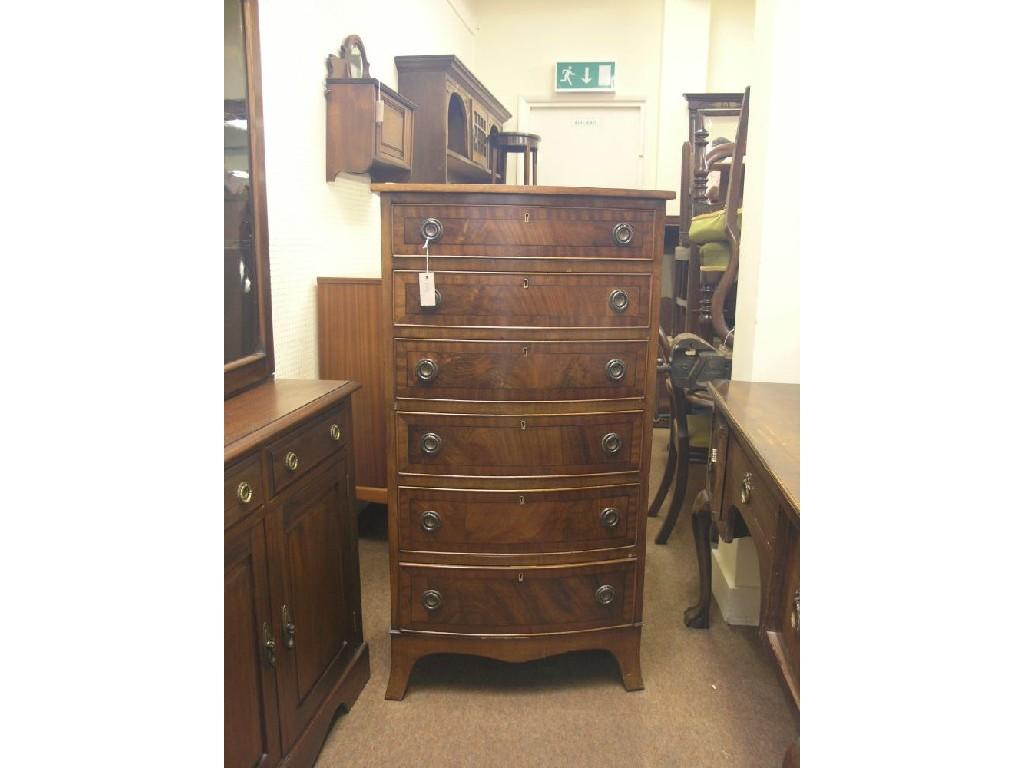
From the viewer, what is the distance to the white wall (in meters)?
2.42

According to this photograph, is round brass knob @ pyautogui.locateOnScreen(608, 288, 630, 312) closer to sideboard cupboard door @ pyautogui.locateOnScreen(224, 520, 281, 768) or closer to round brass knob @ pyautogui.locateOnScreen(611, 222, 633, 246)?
round brass knob @ pyautogui.locateOnScreen(611, 222, 633, 246)

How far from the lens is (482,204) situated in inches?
68.7

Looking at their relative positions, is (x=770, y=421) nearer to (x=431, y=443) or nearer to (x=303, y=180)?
(x=431, y=443)

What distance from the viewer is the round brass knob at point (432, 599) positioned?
194 centimetres

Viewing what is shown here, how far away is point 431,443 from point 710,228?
1661 millimetres

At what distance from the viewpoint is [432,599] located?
195cm

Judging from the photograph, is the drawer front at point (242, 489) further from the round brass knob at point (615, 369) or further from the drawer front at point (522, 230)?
the round brass knob at point (615, 369)

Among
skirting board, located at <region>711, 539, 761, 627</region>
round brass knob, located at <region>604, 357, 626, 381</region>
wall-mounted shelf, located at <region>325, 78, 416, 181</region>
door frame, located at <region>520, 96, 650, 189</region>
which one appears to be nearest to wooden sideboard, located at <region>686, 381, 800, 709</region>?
skirting board, located at <region>711, 539, 761, 627</region>

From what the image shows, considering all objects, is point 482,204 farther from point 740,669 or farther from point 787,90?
point 740,669

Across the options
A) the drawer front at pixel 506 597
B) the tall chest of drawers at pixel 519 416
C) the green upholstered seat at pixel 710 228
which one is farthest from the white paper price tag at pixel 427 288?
the green upholstered seat at pixel 710 228
